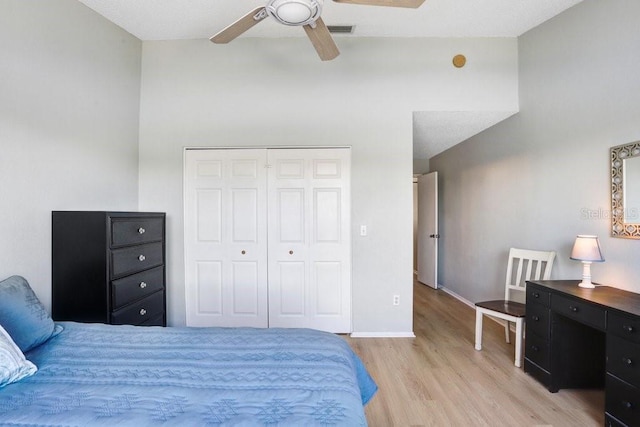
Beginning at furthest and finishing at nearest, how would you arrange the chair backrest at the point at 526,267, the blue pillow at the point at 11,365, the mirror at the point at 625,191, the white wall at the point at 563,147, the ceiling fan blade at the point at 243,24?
the chair backrest at the point at 526,267 → the white wall at the point at 563,147 → the mirror at the point at 625,191 → the ceiling fan blade at the point at 243,24 → the blue pillow at the point at 11,365

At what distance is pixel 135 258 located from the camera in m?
2.24

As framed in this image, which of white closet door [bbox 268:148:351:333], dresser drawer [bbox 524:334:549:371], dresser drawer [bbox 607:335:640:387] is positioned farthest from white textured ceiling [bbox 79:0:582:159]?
dresser drawer [bbox 607:335:640:387]

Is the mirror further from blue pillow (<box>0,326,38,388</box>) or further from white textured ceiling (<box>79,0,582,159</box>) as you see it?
blue pillow (<box>0,326,38,388</box>)

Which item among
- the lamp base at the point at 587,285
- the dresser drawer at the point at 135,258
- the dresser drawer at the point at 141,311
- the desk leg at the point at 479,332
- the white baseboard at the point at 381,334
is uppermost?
→ the dresser drawer at the point at 135,258

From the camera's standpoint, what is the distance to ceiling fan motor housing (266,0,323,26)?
152 centimetres

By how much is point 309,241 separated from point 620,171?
245cm

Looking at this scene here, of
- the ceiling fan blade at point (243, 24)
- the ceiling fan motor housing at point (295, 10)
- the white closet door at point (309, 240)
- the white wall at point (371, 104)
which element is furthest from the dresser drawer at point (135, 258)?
the ceiling fan motor housing at point (295, 10)

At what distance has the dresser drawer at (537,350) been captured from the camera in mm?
2119

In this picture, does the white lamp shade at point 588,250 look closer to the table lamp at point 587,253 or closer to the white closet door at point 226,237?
the table lamp at point 587,253

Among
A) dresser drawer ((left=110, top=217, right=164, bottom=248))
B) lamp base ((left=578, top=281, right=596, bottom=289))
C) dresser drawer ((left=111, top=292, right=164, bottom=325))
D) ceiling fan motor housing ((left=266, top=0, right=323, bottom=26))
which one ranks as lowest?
dresser drawer ((left=111, top=292, right=164, bottom=325))

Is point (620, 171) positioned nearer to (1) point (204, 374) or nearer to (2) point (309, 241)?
(2) point (309, 241)

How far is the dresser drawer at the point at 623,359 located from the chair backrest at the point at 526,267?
0.92 metres

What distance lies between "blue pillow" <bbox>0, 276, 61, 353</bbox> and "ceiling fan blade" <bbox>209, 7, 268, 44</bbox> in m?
1.81

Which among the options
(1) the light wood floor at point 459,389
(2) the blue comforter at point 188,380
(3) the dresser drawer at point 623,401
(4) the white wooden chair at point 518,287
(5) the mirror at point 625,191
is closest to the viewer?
(2) the blue comforter at point 188,380
